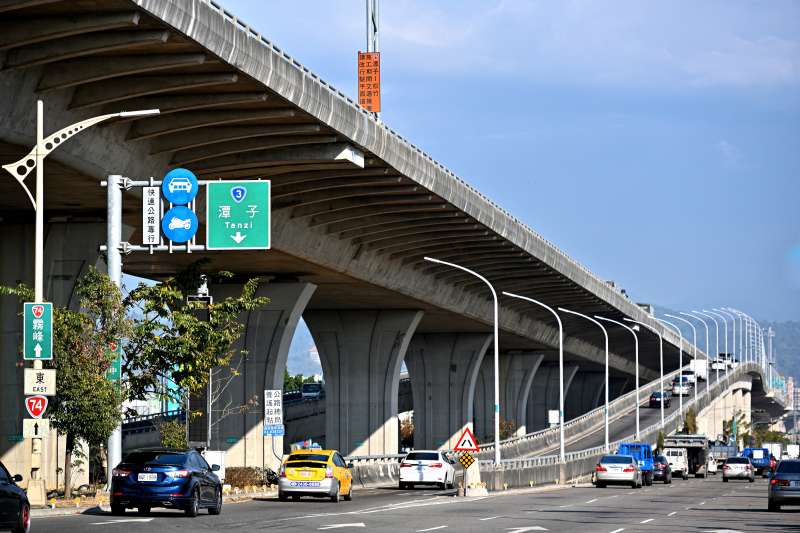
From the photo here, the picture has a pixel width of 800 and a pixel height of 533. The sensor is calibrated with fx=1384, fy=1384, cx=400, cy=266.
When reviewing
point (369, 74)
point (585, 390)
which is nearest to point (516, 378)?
point (369, 74)

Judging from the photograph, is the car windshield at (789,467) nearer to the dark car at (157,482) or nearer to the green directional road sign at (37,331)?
the dark car at (157,482)

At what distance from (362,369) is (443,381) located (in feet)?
62.9

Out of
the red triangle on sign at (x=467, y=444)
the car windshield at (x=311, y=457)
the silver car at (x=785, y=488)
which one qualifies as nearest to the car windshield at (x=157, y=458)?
the car windshield at (x=311, y=457)

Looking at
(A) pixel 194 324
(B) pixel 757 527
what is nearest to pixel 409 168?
(A) pixel 194 324

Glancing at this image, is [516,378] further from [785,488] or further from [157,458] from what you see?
[157,458]

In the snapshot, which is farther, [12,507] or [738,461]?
[738,461]

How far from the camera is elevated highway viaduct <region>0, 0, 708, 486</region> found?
2942cm

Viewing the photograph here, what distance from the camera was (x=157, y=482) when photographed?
27.2m

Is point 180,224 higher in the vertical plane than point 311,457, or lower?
higher

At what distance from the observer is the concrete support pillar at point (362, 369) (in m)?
72.2

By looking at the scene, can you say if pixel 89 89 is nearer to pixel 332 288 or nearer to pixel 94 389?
pixel 94 389

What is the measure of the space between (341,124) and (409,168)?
6.67 m

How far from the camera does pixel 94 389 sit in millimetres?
32188

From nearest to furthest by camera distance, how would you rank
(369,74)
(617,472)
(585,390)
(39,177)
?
(39,177) → (617,472) → (369,74) → (585,390)
